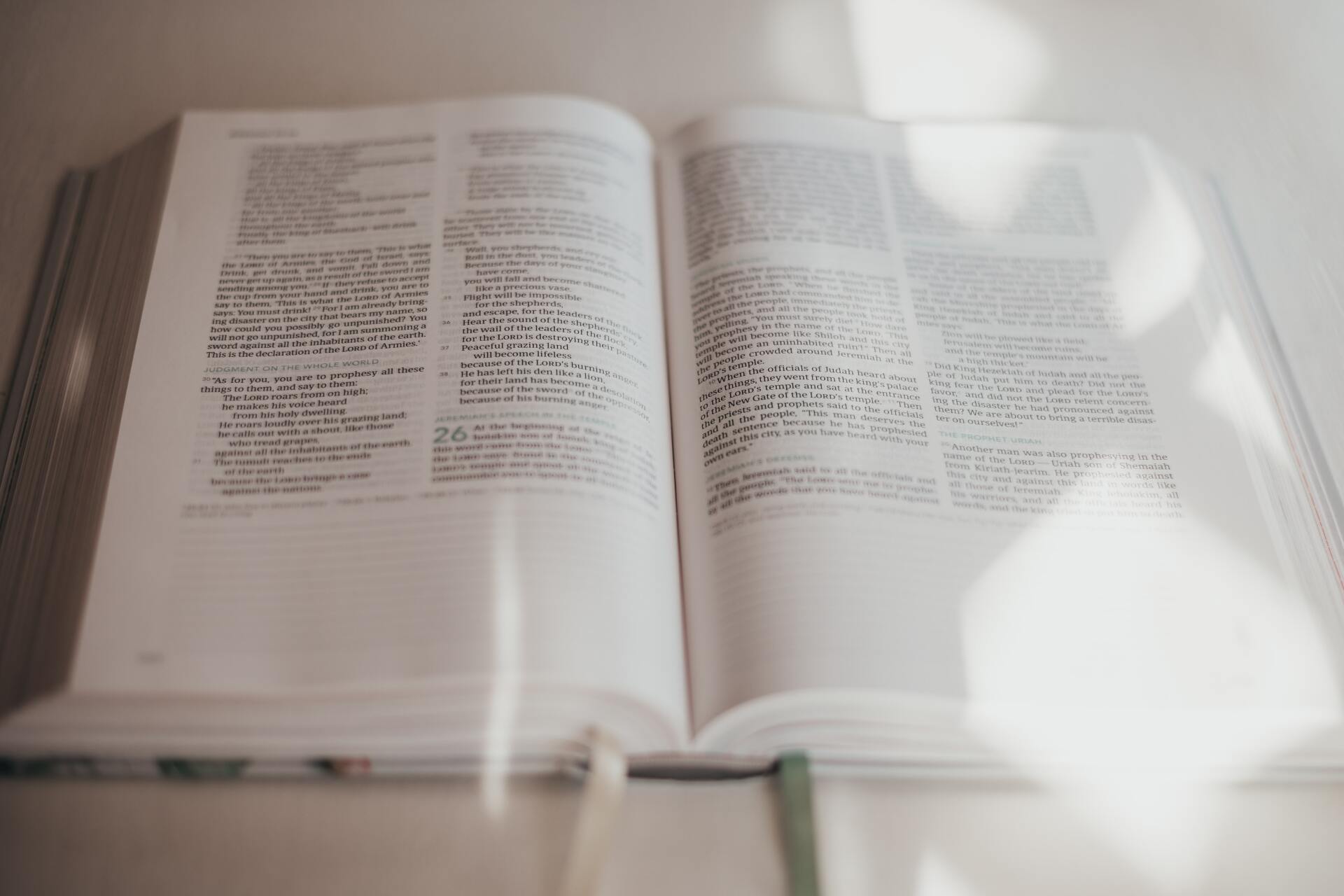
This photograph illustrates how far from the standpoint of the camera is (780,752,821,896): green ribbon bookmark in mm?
518

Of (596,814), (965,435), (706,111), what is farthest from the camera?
(706,111)

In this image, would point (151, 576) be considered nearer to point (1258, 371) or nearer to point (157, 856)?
point (157, 856)

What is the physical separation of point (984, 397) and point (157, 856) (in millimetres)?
575

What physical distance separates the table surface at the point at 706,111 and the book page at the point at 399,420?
0.08 m

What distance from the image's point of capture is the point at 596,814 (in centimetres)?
51

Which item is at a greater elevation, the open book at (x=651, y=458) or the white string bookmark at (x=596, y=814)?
the open book at (x=651, y=458)

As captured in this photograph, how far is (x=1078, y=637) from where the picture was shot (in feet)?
1.83

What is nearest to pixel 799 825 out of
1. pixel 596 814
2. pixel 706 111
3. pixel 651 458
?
pixel 596 814

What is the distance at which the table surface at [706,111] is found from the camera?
1.70 feet

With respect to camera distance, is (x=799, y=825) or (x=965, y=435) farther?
(x=965, y=435)

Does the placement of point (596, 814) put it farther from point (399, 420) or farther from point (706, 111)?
point (706, 111)

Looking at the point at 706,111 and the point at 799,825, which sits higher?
the point at 706,111

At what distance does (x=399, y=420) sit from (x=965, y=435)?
0.37 metres

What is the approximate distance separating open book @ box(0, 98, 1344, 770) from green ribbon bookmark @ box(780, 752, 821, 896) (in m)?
0.01
